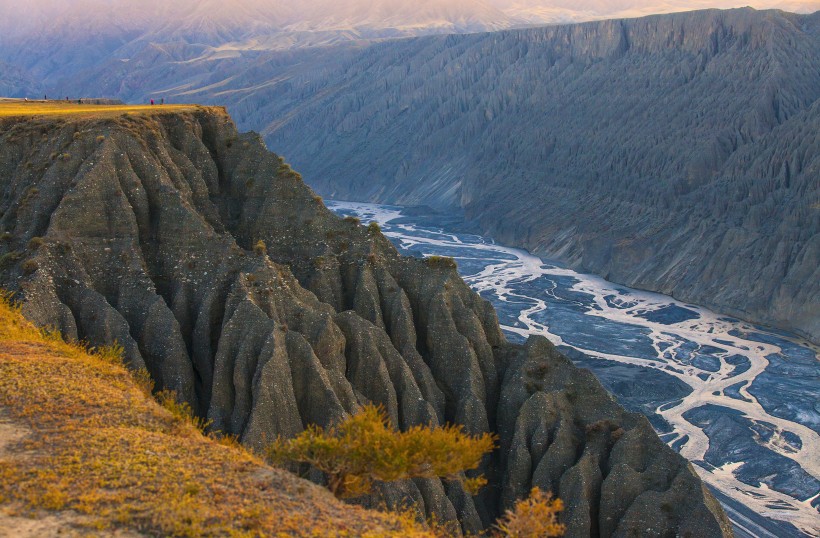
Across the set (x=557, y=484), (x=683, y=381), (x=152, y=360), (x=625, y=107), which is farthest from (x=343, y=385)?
(x=625, y=107)

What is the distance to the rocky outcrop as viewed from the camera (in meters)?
36.0

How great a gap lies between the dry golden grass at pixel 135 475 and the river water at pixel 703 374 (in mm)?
41782

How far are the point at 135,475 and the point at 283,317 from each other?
20.1m

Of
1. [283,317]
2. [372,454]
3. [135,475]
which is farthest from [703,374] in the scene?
[135,475]

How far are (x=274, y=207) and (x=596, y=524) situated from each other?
25.7 meters

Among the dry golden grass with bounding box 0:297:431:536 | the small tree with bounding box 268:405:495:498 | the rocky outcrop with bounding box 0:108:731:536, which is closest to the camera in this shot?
the dry golden grass with bounding box 0:297:431:536

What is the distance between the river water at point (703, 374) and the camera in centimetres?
5928

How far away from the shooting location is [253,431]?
33.8 metres

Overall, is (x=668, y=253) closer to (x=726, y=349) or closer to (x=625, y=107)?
(x=726, y=349)

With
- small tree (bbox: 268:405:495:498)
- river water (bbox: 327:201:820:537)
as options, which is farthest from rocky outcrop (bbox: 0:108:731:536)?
river water (bbox: 327:201:820:537)

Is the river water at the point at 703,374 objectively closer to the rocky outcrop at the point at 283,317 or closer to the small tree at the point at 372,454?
the rocky outcrop at the point at 283,317

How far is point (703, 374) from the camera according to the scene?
281 feet

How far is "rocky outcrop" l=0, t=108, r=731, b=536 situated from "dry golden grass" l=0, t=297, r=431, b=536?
33.5 feet

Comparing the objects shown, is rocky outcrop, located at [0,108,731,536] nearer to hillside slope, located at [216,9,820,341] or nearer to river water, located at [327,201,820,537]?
river water, located at [327,201,820,537]
